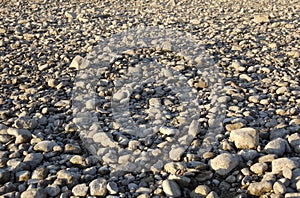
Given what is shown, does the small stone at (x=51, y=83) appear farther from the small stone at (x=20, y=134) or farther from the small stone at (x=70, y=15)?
the small stone at (x=70, y=15)

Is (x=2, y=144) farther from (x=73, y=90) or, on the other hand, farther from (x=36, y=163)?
(x=73, y=90)

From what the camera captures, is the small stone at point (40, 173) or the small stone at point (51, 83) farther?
the small stone at point (51, 83)

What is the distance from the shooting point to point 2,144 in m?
3.86

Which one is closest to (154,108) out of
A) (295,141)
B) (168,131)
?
(168,131)

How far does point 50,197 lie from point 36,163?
52 cm

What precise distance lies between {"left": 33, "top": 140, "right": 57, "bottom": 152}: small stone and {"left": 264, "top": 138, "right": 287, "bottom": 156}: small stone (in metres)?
2.13

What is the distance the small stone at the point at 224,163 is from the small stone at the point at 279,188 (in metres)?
0.45

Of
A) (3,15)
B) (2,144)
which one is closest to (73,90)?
(2,144)

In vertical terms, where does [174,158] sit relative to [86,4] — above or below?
below

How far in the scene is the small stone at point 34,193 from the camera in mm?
3066

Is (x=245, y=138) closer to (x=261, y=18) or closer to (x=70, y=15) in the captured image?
(x=261, y=18)

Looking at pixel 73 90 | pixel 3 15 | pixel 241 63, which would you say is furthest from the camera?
pixel 3 15

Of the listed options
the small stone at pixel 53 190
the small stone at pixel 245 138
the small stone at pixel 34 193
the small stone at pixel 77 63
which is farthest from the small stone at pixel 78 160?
the small stone at pixel 77 63

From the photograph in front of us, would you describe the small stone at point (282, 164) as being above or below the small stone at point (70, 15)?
below
